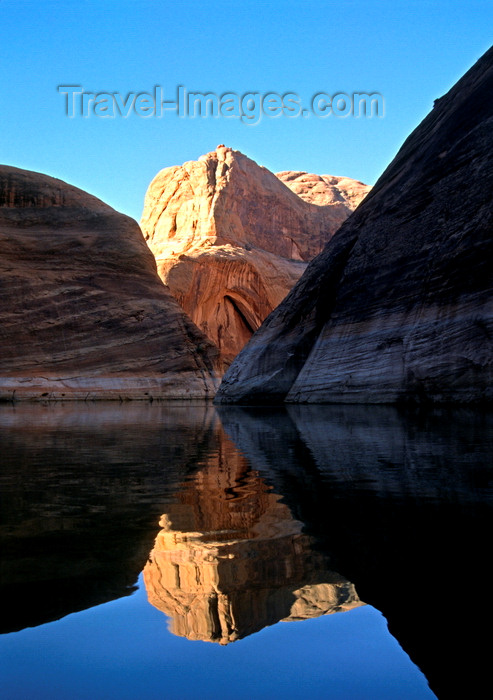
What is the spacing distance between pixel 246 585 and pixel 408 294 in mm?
14491

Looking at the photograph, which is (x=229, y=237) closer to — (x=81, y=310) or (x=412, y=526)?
(x=81, y=310)

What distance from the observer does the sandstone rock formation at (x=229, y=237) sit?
173ft

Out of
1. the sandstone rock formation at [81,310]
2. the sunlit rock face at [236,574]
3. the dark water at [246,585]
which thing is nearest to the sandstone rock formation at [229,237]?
the sandstone rock formation at [81,310]

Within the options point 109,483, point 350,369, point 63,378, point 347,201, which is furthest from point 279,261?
point 109,483

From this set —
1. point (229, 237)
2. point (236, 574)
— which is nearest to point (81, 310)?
point (229, 237)

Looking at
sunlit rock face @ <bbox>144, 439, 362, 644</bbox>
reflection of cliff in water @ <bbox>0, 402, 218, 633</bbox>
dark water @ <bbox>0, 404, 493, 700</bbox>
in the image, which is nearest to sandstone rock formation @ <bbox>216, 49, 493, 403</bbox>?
reflection of cliff in water @ <bbox>0, 402, 218, 633</bbox>

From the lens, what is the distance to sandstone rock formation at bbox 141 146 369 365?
173 feet

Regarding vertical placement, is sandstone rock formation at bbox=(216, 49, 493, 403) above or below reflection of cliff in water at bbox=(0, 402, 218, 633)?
above

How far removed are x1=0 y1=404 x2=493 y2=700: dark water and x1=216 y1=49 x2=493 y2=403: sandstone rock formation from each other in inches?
390

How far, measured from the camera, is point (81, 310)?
110 feet

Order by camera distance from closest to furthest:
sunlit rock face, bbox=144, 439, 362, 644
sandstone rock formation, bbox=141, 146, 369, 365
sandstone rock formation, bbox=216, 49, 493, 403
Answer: sunlit rock face, bbox=144, 439, 362, 644
sandstone rock formation, bbox=216, 49, 493, 403
sandstone rock formation, bbox=141, 146, 369, 365

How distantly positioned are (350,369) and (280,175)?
2981 inches

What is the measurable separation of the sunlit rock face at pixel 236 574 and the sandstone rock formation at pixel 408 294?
36.6 feet

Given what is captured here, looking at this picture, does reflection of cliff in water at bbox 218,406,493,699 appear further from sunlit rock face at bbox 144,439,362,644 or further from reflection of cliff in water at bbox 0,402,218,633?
reflection of cliff in water at bbox 0,402,218,633
